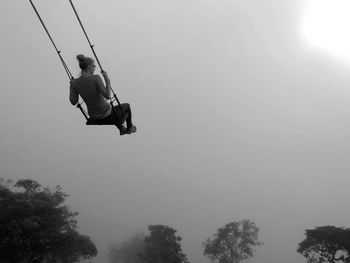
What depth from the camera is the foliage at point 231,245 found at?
62.7 m

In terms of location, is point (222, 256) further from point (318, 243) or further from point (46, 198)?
point (46, 198)

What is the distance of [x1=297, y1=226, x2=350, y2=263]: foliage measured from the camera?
46938 millimetres

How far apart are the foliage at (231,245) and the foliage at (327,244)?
1333 cm

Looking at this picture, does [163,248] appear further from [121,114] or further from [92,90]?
[92,90]

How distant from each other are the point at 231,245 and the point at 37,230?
3752 centimetres

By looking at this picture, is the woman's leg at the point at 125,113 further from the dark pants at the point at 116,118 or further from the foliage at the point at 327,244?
the foliage at the point at 327,244

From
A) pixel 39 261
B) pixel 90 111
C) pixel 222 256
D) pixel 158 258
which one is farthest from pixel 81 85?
pixel 222 256

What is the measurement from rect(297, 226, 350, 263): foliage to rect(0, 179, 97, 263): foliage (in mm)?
29476

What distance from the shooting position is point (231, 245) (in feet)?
208

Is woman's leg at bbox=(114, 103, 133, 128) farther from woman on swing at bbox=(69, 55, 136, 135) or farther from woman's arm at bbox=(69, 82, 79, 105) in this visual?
woman's arm at bbox=(69, 82, 79, 105)

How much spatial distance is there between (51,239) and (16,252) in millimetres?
3217

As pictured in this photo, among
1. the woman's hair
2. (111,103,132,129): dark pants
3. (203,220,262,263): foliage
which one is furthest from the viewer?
(203,220,262,263): foliage

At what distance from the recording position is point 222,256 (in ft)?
206

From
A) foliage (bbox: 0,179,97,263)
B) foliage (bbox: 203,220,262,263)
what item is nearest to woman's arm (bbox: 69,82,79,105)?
foliage (bbox: 0,179,97,263)
